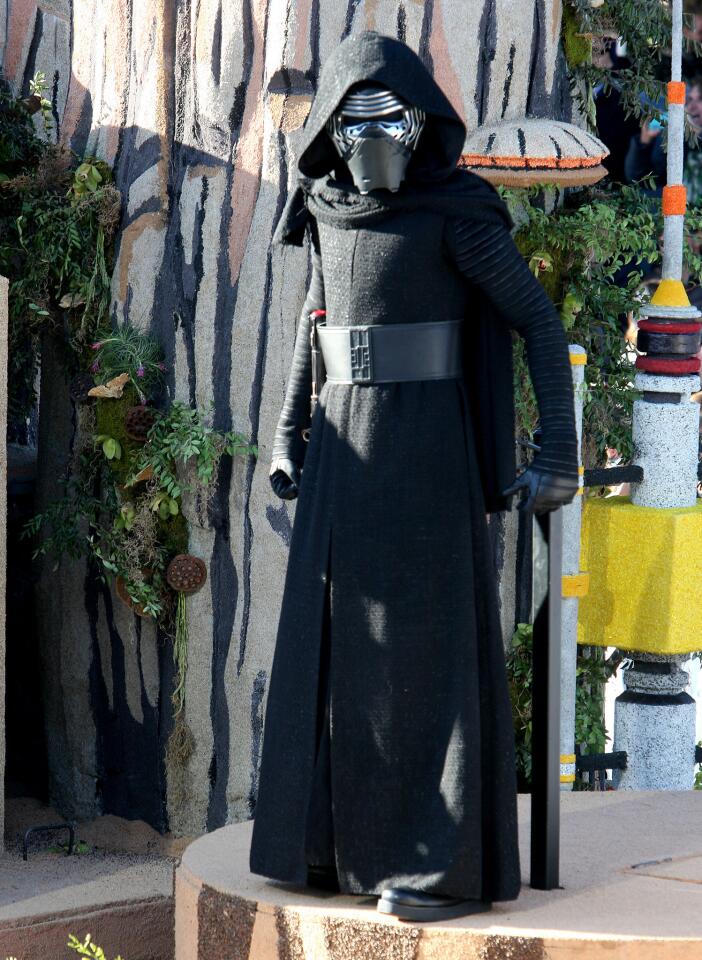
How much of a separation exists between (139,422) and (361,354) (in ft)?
5.27

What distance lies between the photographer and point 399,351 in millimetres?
3314

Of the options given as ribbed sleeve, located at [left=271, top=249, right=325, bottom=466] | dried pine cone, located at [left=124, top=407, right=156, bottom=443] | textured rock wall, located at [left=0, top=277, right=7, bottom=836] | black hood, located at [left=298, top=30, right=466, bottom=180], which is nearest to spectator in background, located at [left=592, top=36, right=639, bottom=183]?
dried pine cone, located at [left=124, top=407, right=156, bottom=443]

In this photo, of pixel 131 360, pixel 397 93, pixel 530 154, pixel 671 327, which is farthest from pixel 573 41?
pixel 397 93

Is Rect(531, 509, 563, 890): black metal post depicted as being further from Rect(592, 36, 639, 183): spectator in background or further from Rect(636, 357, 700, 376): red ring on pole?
Rect(592, 36, 639, 183): spectator in background

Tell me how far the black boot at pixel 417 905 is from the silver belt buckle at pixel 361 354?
1.08m

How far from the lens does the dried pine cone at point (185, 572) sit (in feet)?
15.9

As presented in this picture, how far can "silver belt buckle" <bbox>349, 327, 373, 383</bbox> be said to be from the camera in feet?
10.9

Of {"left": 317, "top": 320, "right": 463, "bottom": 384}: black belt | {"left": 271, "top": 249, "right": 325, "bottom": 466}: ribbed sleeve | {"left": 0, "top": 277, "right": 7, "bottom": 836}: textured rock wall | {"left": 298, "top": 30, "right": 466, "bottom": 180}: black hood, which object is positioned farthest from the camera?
{"left": 0, "top": 277, "right": 7, "bottom": 836}: textured rock wall

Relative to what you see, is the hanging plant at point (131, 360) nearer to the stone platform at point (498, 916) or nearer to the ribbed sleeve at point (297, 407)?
the ribbed sleeve at point (297, 407)

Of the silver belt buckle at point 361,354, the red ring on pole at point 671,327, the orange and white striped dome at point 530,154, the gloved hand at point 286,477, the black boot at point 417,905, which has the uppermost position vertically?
the orange and white striped dome at point 530,154

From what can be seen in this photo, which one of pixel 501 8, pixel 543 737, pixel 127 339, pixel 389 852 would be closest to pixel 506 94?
pixel 501 8

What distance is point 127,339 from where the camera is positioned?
4.89 metres

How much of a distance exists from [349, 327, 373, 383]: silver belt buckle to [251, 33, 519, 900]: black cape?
2cm

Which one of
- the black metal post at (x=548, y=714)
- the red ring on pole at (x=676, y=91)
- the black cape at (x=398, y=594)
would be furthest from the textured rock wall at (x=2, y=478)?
the red ring on pole at (x=676, y=91)
